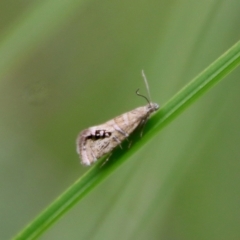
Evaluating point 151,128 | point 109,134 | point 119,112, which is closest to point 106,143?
point 109,134

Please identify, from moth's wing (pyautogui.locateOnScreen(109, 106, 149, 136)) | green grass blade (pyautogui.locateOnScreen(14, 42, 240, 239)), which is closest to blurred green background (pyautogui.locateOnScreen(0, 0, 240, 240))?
moth's wing (pyautogui.locateOnScreen(109, 106, 149, 136))

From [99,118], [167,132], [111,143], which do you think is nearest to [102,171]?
[111,143]

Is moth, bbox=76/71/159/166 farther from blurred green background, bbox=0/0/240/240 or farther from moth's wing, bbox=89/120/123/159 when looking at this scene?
blurred green background, bbox=0/0/240/240

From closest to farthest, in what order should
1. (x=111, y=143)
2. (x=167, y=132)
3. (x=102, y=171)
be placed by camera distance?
1. (x=102, y=171)
2. (x=111, y=143)
3. (x=167, y=132)

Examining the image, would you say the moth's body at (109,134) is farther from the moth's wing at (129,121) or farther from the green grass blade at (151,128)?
the green grass blade at (151,128)

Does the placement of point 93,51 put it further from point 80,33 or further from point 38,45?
point 38,45

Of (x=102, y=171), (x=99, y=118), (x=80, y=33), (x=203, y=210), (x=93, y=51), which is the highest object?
(x=80, y=33)
